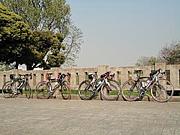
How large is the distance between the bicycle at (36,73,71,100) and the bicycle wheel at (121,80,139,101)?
89.8 inches

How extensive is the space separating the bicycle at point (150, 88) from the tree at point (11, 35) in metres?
16.0

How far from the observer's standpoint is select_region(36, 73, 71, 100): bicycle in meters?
13.0

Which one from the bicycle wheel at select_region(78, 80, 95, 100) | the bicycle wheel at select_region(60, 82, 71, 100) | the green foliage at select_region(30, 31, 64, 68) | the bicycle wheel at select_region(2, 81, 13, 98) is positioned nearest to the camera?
the bicycle wheel at select_region(78, 80, 95, 100)

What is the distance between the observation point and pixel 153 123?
6.43 metres

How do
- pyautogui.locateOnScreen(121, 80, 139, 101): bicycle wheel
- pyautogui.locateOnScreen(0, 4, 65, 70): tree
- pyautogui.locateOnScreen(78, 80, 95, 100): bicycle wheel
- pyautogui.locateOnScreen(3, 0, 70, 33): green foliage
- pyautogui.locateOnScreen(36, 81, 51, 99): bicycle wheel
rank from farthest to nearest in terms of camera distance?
pyautogui.locateOnScreen(3, 0, 70, 33): green foliage
pyautogui.locateOnScreen(0, 4, 65, 70): tree
pyautogui.locateOnScreen(36, 81, 51, 99): bicycle wheel
pyautogui.locateOnScreen(78, 80, 95, 100): bicycle wheel
pyautogui.locateOnScreen(121, 80, 139, 101): bicycle wheel

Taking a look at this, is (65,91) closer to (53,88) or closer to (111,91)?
(53,88)

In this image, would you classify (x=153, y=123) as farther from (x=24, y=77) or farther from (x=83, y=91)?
(x=24, y=77)

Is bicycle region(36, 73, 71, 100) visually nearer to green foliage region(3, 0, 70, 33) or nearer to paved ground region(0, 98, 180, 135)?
paved ground region(0, 98, 180, 135)

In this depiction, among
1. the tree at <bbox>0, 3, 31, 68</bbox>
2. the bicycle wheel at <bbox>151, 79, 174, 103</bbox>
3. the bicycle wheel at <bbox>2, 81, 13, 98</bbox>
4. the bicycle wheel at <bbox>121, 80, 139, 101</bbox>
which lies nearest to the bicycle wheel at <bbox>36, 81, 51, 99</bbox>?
the bicycle wheel at <bbox>2, 81, 13, 98</bbox>

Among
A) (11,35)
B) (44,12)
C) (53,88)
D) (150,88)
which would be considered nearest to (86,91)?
(53,88)

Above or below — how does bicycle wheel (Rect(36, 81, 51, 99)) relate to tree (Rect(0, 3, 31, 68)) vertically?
below

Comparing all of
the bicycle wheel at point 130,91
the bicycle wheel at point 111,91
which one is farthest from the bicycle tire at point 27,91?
the bicycle wheel at point 130,91

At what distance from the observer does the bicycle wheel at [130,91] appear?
448 inches

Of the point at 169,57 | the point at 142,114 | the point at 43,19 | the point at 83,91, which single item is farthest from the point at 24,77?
the point at 169,57
